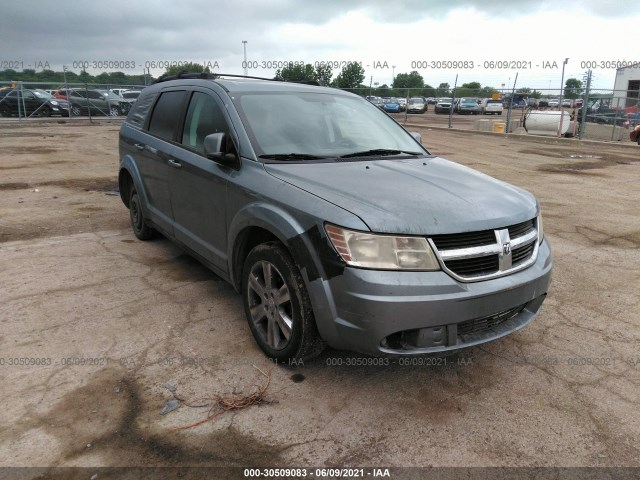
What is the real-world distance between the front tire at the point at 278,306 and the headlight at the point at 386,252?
1.32ft

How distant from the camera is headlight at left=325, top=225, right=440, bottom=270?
2.45 m

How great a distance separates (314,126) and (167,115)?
1628 mm

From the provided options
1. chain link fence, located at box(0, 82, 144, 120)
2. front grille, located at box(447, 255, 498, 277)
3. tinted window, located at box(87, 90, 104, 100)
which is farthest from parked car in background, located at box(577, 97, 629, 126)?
tinted window, located at box(87, 90, 104, 100)

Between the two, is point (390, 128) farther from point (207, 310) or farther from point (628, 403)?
point (628, 403)

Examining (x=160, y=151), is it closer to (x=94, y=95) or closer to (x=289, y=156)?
(x=289, y=156)

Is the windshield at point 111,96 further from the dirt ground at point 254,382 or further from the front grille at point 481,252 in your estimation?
the front grille at point 481,252

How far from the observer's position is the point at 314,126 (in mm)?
3637

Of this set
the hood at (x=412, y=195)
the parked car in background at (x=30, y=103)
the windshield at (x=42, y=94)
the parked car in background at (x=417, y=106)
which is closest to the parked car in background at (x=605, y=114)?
the parked car in background at (x=417, y=106)

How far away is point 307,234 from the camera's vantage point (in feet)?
8.57

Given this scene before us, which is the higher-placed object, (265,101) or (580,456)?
(265,101)

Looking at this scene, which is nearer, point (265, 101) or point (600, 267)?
point (265, 101)

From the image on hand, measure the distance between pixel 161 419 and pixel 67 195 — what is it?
623 cm

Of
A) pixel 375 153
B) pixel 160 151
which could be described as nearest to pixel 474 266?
pixel 375 153

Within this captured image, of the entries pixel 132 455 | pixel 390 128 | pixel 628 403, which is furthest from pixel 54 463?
pixel 390 128
